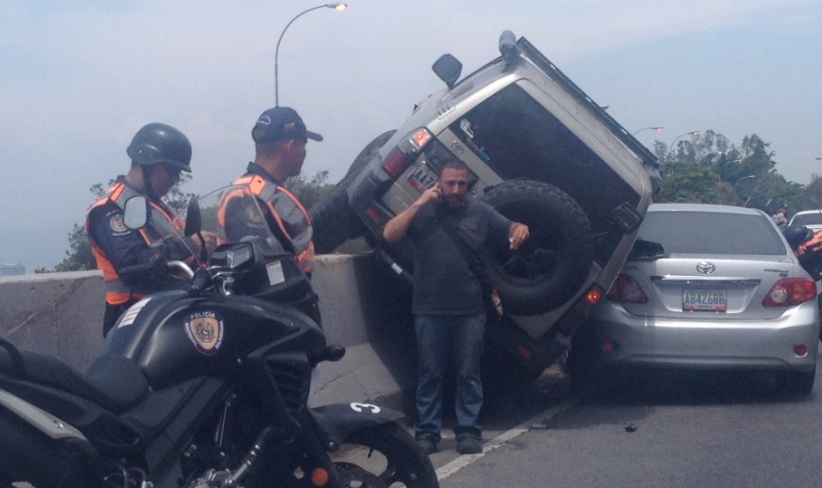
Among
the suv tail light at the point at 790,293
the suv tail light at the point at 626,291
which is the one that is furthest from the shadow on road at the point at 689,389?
the suv tail light at the point at 790,293

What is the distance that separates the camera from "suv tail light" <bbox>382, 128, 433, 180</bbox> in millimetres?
8263

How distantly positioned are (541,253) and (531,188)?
52cm

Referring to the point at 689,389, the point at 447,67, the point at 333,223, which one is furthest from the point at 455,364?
the point at 689,389

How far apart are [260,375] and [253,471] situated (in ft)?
1.24

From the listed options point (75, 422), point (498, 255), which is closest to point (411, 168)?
point (498, 255)

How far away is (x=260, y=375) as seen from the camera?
448cm

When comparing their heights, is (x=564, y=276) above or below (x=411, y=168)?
below

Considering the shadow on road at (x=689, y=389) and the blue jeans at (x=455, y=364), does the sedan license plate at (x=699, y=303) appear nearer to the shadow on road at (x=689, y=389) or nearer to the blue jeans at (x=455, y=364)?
the shadow on road at (x=689, y=389)

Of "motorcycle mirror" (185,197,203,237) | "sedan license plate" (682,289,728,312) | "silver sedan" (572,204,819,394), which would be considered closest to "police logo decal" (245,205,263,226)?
"motorcycle mirror" (185,197,203,237)

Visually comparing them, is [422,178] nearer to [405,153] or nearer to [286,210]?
[405,153]

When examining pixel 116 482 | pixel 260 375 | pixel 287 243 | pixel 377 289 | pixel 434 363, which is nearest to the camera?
pixel 116 482

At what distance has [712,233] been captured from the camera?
10156 millimetres

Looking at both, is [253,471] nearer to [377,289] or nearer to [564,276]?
[564,276]

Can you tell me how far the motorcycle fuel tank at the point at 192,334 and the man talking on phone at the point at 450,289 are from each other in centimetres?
319
